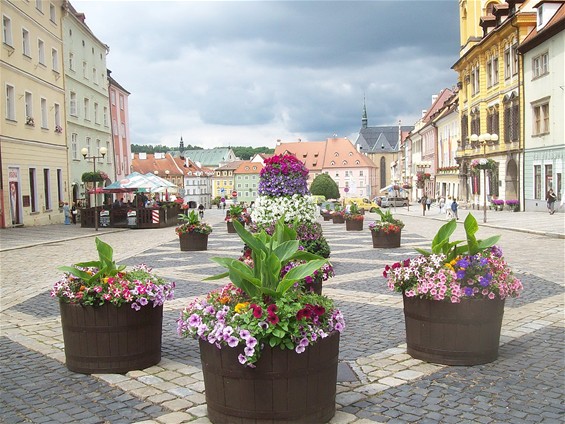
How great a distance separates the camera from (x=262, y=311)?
3.91 meters

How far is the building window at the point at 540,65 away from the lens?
109 feet

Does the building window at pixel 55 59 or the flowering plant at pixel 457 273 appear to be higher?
the building window at pixel 55 59

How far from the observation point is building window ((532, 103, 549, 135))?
33.9 meters

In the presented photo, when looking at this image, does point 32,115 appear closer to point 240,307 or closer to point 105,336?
point 105,336

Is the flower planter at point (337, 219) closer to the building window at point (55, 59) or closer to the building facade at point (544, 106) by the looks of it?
the building facade at point (544, 106)

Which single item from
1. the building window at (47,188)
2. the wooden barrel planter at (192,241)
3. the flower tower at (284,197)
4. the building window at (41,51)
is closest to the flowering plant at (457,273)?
the flower tower at (284,197)

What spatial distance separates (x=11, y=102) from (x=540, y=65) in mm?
28121

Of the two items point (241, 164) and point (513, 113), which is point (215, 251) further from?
point (241, 164)

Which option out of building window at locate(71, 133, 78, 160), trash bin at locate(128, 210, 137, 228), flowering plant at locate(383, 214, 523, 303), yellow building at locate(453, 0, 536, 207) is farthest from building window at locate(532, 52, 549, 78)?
flowering plant at locate(383, 214, 523, 303)

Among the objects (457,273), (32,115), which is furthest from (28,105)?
(457,273)

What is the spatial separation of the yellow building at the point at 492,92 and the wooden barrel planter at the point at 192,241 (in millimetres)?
18028

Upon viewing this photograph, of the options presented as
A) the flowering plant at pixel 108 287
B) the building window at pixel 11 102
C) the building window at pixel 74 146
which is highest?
the building window at pixel 11 102

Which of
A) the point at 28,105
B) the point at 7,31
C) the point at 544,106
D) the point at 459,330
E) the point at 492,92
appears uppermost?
the point at 7,31

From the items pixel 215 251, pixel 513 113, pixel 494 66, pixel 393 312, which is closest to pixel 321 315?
pixel 393 312
